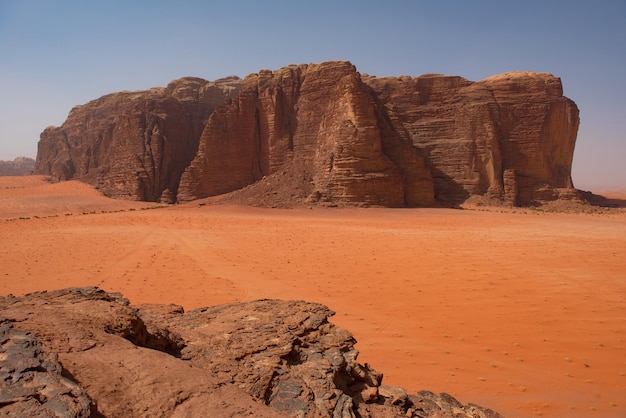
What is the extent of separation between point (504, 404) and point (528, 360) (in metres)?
1.31

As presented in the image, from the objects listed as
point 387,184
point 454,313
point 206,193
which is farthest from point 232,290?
point 206,193

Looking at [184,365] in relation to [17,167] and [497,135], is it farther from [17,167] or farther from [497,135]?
[17,167]

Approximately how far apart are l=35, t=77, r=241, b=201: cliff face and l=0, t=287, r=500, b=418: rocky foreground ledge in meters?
39.0

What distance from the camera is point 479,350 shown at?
5.51m

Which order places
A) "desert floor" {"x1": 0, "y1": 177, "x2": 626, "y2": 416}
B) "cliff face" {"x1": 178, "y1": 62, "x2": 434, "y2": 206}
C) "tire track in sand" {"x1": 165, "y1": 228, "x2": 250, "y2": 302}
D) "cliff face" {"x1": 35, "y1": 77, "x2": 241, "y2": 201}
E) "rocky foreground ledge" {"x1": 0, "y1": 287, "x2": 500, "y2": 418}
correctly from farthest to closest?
1. "cliff face" {"x1": 35, "y1": 77, "x2": 241, "y2": 201}
2. "cliff face" {"x1": 178, "y1": 62, "x2": 434, "y2": 206}
3. "tire track in sand" {"x1": 165, "y1": 228, "x2": 250, "y2": 302}
4. "desert floor" {"x1": 0, "y1": 177, "x2": 626, "y2": 416}
5. "rocky foreground ledge" {"x1": 0, "y1": 287, "x2": 500, "y2": 418}

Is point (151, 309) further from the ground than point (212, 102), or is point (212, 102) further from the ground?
point (212, 102)

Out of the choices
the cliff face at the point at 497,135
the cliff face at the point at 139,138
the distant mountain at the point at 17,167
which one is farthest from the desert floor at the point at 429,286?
the distant mountain at the point at 17,167

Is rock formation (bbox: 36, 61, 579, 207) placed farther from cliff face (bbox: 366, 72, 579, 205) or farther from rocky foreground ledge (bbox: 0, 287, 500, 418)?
rocky foreground ledge (bbox: 0, 287, 500, 418)

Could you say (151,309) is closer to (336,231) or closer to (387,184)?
(336,231)

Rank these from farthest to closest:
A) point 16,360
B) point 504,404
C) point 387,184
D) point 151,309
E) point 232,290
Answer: point 387,184 → point 232,290 → point 151,309 → point 504,404 → point 16,360

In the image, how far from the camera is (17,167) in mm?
93812

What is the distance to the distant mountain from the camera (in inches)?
3558

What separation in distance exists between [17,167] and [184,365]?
378 feet

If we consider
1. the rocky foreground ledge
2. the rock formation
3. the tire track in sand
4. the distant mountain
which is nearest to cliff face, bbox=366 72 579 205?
the rock formation
